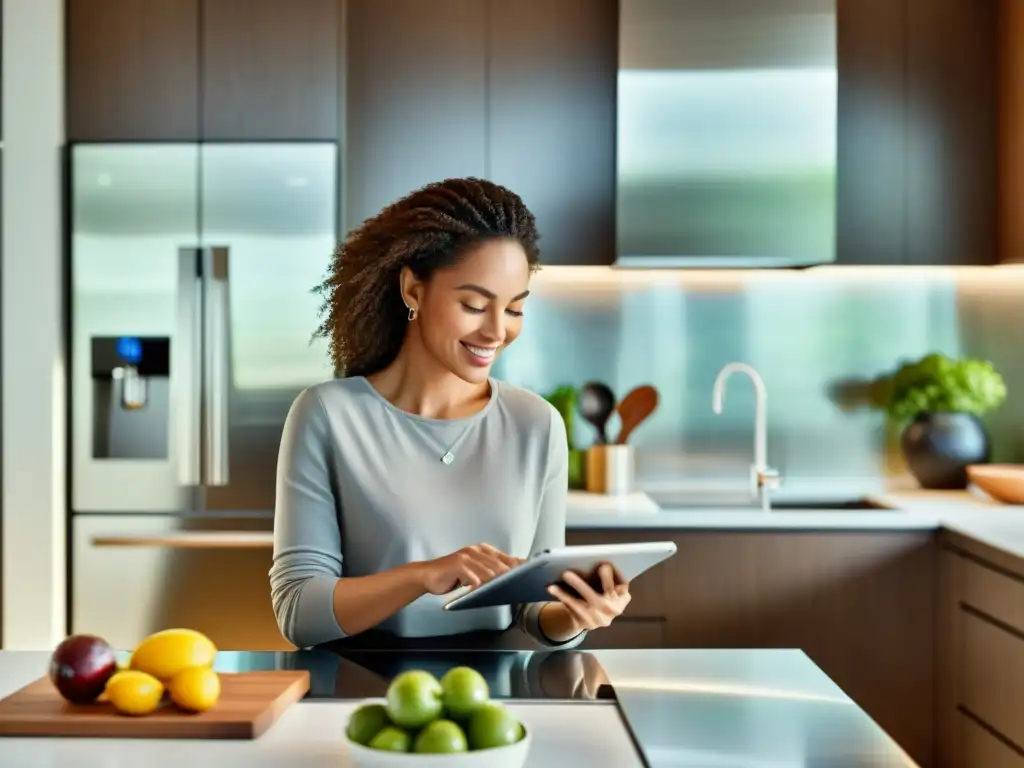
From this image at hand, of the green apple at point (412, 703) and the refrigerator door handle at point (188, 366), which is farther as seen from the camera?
the refrigerator door handle at point (188, 366)

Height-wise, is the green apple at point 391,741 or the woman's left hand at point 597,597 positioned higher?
the woman's left hand at point 597,597

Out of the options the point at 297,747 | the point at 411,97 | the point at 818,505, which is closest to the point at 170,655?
the point at 297,747

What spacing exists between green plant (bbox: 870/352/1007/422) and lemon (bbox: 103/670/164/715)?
9.73 feet

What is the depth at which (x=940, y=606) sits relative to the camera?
10.5ft

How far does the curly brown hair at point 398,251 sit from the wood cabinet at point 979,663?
1513 mm

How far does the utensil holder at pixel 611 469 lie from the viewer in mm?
3678

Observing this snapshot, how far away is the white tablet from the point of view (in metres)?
1.49

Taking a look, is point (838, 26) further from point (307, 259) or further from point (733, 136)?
point (307, 259)

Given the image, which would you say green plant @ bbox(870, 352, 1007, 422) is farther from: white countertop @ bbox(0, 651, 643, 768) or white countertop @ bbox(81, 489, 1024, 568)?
white countertop @ bbox(0, 651, 643, 768)

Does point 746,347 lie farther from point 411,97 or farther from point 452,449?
point 452,449

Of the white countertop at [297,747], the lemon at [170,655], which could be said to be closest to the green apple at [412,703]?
the white countertop at [297,747]

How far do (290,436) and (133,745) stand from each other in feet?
2.27

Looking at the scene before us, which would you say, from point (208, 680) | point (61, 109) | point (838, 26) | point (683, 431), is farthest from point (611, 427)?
point (208, 680)

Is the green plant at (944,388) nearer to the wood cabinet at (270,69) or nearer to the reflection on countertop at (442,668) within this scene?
the wood cabinet at (270,69)
